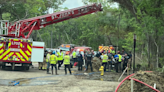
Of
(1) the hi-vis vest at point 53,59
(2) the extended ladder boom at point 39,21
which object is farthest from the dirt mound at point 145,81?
(2) the extended ladder boom at point 39,21

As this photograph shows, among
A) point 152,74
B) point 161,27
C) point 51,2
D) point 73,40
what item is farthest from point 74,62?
point 73,40

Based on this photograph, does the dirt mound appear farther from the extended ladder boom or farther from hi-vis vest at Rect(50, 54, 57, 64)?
the extended ladder boom

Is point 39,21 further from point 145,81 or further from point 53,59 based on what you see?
point 145,81

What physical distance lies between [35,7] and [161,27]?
19354 mm

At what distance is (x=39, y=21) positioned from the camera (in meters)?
19.4

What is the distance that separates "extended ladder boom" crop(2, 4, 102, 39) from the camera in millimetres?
17902

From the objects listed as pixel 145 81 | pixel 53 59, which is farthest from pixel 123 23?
pixel 145 81

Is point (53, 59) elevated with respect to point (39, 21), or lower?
lower

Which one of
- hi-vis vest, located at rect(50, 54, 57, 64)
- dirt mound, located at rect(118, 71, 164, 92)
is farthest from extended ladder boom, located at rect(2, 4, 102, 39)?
dirt mound, located at rect(118, 71, 164, 92)

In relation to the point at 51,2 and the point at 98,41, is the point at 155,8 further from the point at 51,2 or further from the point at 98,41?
the point at 98,41

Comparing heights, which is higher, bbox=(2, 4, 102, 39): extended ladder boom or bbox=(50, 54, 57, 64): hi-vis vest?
bbox=(2, 4, 102, 39): extended ladder boom

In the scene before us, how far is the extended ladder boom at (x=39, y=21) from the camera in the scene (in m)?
17.9

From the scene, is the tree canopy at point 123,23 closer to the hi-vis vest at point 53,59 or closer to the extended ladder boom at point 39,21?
the extended ladder boom at point 39,21

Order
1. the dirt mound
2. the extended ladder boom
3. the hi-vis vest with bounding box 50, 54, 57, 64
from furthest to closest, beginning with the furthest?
the extended ladder boom → the hi-vis vest with bounding box 50, 54, 57, 64 → the dirt mound
